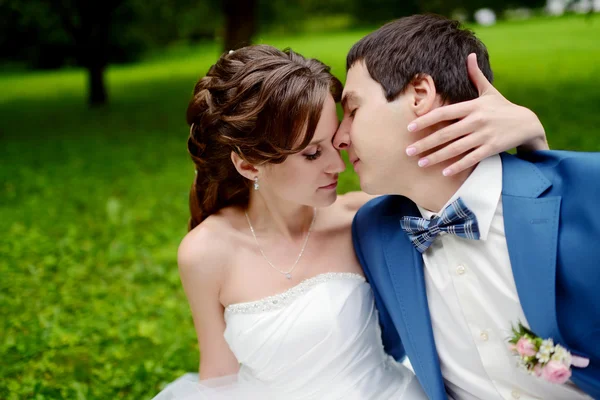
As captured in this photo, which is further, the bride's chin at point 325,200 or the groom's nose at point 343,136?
the bride's chin at point 325,200

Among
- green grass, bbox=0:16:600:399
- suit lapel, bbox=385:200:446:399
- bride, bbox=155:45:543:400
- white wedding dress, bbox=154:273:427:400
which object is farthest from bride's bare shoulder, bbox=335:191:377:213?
green grass, bbox=0:16:600:399

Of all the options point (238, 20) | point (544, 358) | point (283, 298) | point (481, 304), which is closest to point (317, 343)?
point (283, 298)

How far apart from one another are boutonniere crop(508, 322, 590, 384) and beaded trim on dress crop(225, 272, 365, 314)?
35.4 inches

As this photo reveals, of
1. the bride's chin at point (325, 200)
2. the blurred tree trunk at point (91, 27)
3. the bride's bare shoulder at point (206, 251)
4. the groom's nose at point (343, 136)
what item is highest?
the groom's nose at point (343, 136)

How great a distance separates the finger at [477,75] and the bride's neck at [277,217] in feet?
3.37

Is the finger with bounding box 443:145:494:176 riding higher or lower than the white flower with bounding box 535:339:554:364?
higher

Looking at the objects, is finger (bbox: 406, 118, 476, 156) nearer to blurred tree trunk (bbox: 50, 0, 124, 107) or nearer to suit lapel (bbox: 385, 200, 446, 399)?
suit lapel (bbox: 385, 200, 446, 399)

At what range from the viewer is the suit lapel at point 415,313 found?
2.29m

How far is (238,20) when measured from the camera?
12758 mm

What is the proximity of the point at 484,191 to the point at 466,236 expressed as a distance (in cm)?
17

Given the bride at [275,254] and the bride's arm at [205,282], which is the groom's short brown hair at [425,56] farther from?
the bride's arm at [205,282]

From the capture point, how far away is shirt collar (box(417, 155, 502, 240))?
2084mm

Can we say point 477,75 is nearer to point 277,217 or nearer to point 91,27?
point 277,217

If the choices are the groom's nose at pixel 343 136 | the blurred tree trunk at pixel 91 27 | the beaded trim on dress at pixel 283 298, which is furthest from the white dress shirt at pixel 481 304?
the blurred tree trunk at pixel 91 27
